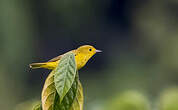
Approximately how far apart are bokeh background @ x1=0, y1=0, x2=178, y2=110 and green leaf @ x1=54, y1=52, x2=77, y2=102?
11345 millimetres

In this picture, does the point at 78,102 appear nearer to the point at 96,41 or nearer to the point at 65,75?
the point at 65,75

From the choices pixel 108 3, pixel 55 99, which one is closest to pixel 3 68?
pixel 108 3

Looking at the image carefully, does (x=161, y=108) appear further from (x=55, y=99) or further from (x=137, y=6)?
(x=137, y=6)

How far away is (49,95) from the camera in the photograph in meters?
1.84

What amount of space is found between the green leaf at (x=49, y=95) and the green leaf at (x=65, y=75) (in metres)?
0.08

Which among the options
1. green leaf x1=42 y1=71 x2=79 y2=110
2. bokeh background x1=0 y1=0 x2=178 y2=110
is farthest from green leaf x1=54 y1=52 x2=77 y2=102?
bokeh background x1=0 y1=0 x2=178 y2=110

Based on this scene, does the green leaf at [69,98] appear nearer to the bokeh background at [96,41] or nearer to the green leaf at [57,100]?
the green leaf at [57,100]

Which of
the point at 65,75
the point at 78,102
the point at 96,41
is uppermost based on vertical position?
the point at 65,75

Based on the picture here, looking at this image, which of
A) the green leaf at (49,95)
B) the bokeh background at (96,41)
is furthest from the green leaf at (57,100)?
the bokeh background at (96,41)

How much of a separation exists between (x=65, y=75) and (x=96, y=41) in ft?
68.6

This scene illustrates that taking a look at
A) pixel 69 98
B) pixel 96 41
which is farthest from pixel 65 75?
pixel 96 41

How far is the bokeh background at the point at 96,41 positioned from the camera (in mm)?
18031

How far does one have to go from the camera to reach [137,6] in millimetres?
26359

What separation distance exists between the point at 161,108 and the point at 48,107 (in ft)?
3.16
